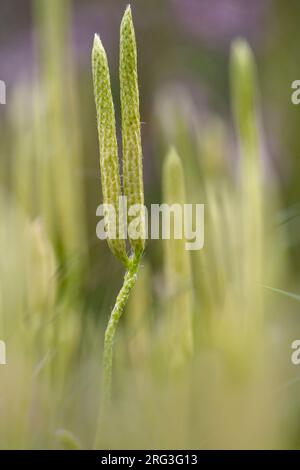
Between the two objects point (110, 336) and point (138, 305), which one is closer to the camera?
point (110, 336)

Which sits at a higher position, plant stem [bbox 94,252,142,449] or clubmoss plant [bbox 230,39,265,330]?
clubmoss plant [bbox 230,39,265,330]

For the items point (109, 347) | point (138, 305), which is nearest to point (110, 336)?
point (109, 347)

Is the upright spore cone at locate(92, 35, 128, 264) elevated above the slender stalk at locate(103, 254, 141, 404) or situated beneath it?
elevated above

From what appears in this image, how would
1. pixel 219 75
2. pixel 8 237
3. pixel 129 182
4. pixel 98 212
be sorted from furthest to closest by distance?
pixel 219 75 < pixel 98 212 < pixel 8 237 < pixel 129 182

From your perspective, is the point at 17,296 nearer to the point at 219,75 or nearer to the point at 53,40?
the point at 53,40

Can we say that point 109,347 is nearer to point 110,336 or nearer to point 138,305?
point 110,336

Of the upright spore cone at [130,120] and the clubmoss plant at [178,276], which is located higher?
the upright spore cone at [130,120]

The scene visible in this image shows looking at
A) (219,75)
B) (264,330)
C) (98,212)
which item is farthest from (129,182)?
(219,75)

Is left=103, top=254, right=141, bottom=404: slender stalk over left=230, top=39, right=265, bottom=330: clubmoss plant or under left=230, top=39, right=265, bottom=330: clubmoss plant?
under

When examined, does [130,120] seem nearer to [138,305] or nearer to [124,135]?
[124,135]

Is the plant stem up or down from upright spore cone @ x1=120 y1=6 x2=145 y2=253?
down

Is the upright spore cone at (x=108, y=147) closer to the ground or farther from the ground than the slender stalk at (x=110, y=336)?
farther from the ground
